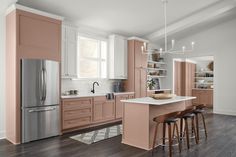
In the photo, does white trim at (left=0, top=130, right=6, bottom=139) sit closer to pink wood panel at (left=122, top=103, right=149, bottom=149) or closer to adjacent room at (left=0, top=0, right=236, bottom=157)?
adjacent room at (left=0, top=0, right=236, bottom=157)

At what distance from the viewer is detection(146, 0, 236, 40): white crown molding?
5.82 metres

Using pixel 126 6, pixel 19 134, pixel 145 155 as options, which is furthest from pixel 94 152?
pixel 126 6

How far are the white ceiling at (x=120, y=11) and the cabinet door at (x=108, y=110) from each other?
237cm

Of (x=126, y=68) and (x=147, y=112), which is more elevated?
(x=126, y=68)

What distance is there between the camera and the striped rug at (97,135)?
13.4ft

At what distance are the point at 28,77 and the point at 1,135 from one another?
57.4 inches

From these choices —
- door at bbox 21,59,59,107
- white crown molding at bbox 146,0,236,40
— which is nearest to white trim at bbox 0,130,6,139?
door at bbox 21,59,59,107

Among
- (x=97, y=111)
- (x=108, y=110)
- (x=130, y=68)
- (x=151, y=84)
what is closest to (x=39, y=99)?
Answer: (x=97, y=111)

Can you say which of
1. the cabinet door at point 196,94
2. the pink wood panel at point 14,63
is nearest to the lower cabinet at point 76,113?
the pink wood panel at point 14,63

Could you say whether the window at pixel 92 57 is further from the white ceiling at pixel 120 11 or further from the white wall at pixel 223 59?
the white wall at pixel 223 59

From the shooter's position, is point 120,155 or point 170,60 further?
point 170,60

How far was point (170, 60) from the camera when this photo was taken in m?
8.70

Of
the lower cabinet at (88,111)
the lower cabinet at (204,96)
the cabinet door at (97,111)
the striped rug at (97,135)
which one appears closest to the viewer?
the striped rug at (97,135)

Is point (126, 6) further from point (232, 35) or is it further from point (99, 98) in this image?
point (232, 35)
